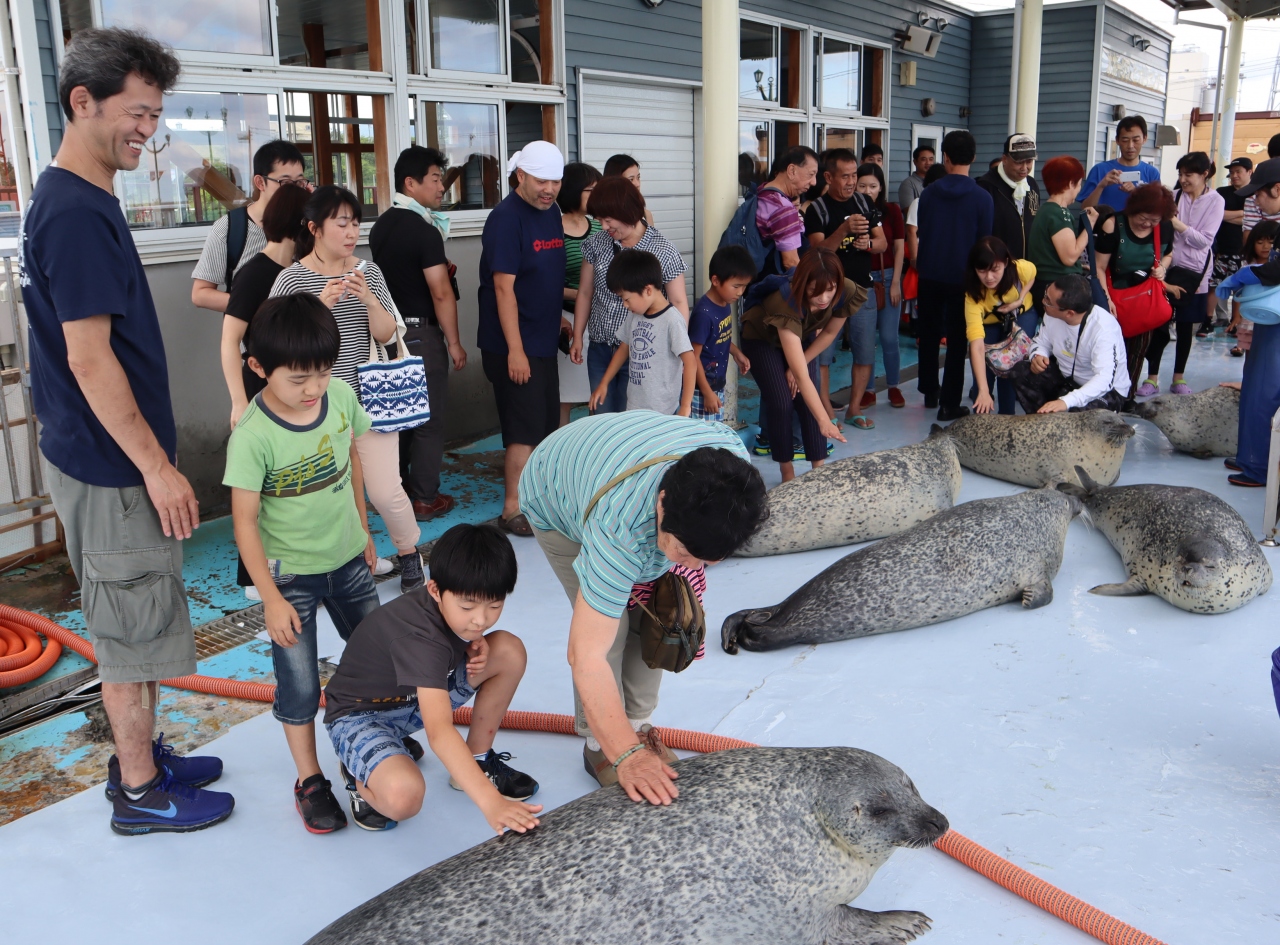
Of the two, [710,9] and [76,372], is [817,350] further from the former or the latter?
[76,372]

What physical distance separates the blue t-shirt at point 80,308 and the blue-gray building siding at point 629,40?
5.97 meters

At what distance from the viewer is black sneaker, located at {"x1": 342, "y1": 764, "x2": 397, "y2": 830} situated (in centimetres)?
298

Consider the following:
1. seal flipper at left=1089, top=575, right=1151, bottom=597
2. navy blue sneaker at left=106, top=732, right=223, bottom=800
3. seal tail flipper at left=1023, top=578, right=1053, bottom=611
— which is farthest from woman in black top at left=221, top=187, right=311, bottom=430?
seal flipper at left=1089, top=575, right=1151, bottom=597

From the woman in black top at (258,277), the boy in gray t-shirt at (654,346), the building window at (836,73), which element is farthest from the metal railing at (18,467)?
the building window at (836,73)

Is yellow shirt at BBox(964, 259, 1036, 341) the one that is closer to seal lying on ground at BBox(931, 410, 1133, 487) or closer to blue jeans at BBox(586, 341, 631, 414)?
seal lying on ground at BBox(931, 410, 1133, 487)

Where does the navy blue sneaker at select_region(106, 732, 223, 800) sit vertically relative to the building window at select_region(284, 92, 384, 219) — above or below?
below

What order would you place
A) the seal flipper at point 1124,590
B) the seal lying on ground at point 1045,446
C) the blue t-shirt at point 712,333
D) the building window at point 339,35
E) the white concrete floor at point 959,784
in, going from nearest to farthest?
the white concrete floor at point 959,784 < the seal flipper at point 1124,590 < the blue t-shirt at point 712,333 < the seal lying on ground at point 1045,446 < the building window at point 339,35

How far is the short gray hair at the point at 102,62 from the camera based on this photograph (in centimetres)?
258

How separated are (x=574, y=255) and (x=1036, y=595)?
3.28 meters

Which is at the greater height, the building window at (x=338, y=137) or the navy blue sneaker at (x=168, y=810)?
the building window at (x=338, y=137)

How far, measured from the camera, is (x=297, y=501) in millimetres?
2973

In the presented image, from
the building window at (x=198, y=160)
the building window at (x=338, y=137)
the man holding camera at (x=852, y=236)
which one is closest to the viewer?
the building window at (x=198, y=160)

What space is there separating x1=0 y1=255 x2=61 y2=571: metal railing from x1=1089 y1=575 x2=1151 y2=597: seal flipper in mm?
4956

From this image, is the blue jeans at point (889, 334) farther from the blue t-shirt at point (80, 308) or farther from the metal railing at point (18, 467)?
the blue t-shirt at point (80, 308)
